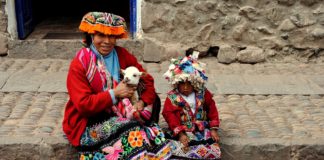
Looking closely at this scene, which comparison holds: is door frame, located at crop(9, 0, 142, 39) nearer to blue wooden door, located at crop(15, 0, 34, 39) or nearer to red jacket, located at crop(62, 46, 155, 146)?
blue wooden door, located at crop(15, 0, 34, 39)

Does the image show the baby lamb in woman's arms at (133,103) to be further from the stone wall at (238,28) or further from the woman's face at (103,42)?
the stone wall at (238,28)

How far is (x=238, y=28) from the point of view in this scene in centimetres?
587

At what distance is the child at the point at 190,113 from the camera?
3518mm

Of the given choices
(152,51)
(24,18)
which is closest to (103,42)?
(152,51)

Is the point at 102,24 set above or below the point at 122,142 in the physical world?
above

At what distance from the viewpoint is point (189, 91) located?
11.8 feet

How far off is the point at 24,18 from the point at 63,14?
1994 millimetres

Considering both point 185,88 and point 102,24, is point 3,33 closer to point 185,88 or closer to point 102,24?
point 102,24

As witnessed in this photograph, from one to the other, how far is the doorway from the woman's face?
2.62 metres

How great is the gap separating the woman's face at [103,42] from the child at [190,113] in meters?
0.44

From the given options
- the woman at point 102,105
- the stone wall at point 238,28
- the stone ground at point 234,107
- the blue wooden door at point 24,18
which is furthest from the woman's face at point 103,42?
the blue wooden door at point 24,18

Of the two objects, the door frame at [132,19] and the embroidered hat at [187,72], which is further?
the door frame at [132,19]

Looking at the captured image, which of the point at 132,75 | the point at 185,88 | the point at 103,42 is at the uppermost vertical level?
the point at 103,42

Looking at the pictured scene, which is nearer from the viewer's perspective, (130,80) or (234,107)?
(130,80)
